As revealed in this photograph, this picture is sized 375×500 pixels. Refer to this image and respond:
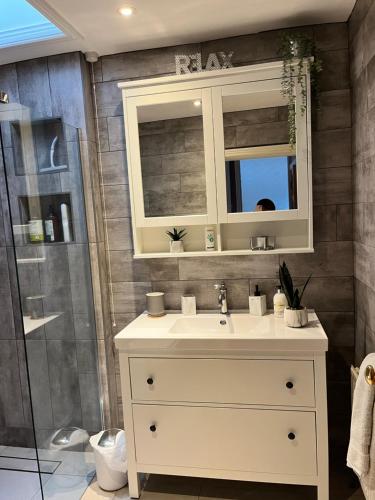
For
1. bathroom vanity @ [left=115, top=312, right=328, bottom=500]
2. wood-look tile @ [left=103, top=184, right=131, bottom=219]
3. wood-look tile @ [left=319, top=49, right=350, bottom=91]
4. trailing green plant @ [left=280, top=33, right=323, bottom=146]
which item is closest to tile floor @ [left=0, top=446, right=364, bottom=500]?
bathroom vanity @ [left=115, top=312, right=328, bottom=500]

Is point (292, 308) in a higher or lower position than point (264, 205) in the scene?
lower

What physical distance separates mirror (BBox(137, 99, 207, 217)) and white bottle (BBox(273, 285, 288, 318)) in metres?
0.59

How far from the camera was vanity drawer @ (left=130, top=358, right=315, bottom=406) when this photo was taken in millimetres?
1708

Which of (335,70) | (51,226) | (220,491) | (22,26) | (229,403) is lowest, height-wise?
(220,491)

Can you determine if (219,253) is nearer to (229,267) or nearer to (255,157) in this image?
(229,267)

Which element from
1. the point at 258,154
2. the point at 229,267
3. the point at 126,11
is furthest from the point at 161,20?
the point at 229,267

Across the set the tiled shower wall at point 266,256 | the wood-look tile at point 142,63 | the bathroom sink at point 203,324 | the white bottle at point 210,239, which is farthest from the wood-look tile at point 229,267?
the wood-look tile at point 142,63

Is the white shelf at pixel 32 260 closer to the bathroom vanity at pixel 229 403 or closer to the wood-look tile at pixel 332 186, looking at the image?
the bathroom vanity at pixel 229 403

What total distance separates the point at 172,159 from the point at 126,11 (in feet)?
2.37

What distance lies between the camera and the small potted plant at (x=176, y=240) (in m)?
2.14

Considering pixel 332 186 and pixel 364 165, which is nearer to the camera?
pixel 364 165

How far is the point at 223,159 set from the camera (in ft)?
6.49

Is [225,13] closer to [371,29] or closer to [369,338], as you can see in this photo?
[371,29]

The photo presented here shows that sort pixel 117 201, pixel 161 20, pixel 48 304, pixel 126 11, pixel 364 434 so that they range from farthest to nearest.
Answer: pixel 117 201 < pixel 48 304 < pixel 161 20 < pixel 126 11 < pixel 364 434
